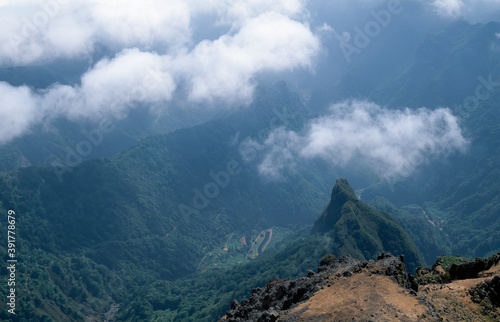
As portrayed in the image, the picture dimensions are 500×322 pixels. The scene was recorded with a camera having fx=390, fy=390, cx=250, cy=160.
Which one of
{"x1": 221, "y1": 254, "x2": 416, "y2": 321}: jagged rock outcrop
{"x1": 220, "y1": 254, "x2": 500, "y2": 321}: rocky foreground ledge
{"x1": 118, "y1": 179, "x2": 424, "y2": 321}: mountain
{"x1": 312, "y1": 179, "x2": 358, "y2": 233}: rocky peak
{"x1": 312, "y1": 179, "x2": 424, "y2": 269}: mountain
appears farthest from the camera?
{"x1": 312, "y1": 179, "x2": 358, "y2": 233}: rocky peak

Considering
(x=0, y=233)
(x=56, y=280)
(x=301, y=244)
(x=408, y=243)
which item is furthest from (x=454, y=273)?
(x=0, y=233)

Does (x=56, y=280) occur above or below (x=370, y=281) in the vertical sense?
above

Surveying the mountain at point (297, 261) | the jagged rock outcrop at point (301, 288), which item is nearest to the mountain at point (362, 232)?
the mountain at point (297, 261)

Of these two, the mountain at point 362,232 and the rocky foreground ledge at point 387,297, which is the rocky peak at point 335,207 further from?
the rocky foreground ledge at point 387,297

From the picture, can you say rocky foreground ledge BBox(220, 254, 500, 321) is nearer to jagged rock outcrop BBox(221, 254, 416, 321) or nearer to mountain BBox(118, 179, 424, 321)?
jagged rock outcrop BBox(221, 254, 416, 321)

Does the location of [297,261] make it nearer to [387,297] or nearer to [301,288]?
[301,288]

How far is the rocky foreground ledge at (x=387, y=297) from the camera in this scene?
46469 millimetres

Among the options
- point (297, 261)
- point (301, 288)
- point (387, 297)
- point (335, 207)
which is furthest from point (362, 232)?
point (387, 297)

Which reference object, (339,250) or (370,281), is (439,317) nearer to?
(370,281)

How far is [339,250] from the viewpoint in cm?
14312

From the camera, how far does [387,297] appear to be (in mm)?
Answer: 48344

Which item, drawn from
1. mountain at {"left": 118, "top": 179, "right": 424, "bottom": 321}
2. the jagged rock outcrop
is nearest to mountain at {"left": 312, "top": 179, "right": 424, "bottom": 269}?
mountain at {"left": 118, "top": 179, "right": 424, "bottom": 321}

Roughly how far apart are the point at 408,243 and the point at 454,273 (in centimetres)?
9799

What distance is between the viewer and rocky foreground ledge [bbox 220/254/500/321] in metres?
46.5
